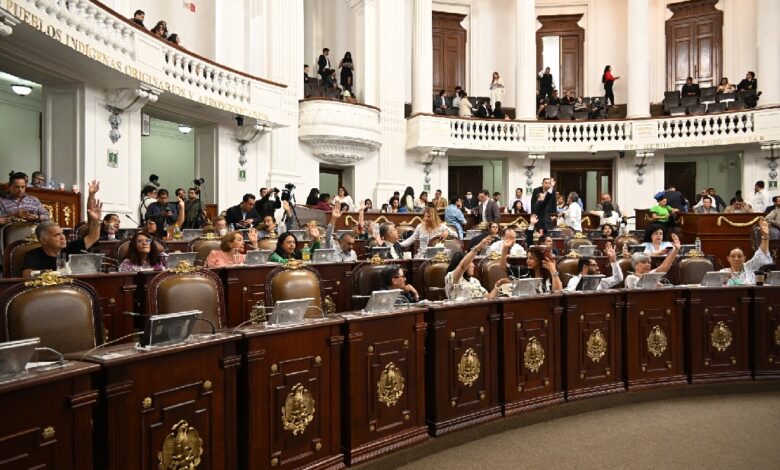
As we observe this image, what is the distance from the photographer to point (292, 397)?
3.20 m

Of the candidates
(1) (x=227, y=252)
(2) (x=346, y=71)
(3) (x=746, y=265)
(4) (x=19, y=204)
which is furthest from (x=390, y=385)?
(2) (x=346, y=71)

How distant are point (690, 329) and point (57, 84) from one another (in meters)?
9.89

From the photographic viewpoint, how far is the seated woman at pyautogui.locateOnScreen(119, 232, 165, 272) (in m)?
5.57

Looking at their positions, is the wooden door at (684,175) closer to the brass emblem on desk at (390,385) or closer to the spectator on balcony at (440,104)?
the spectator on balcony at (440,104)

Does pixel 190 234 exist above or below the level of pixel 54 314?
above

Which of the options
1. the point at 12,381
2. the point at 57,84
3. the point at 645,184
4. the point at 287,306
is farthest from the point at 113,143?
the point at 645,184

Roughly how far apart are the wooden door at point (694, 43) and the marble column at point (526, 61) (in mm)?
5171

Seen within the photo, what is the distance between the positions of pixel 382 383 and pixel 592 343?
2358mm

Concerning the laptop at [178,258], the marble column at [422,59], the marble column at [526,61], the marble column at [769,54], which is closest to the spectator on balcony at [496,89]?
the marble column at [526,61]

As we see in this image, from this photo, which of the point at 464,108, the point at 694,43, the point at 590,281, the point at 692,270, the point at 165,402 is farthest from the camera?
the point at 694,43

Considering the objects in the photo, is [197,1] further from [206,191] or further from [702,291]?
[702,291]

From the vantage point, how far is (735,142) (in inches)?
653

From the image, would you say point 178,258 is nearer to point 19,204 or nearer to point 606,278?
point 19,204

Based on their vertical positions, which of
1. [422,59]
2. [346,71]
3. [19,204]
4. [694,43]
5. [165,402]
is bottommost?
[165,402]
